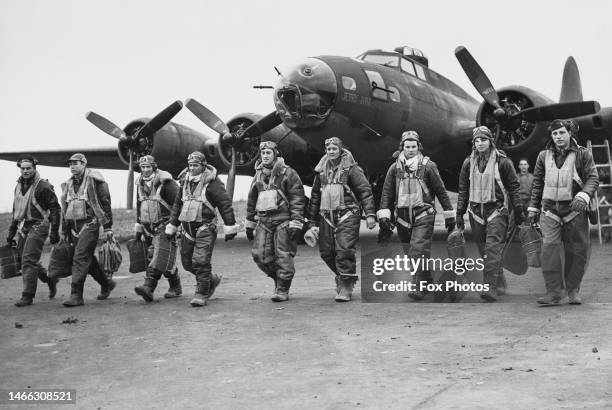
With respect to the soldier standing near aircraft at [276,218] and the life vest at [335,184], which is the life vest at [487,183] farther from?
the soldier standing near aircraft at [276,218]

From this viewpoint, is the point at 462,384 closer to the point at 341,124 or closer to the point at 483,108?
the point at 341,124

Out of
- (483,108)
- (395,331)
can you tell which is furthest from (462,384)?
(483,108)

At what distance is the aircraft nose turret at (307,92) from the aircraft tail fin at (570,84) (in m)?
5.83

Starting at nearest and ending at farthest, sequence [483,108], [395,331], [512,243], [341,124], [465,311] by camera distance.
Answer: [395,331] < [465,311] < [512,243] < [341,124] < [483,108]

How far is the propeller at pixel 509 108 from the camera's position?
1575 centimetres

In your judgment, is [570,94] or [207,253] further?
[570,94]

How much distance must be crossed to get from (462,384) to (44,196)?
7.04 meters

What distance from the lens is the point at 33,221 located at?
1068 centimetres

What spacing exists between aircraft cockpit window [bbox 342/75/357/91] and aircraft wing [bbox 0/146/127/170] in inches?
367

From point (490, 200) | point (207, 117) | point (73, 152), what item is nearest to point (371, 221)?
point (490, 200)

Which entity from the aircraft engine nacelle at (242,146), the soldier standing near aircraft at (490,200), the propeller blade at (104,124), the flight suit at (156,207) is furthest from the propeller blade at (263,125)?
the soldier standing near aircraft at (490,200)

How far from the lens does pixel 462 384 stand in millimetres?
5508

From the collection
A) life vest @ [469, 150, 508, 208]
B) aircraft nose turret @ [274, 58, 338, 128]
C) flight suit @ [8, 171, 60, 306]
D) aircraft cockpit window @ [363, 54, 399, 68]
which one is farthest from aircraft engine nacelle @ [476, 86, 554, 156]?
flight suit @ [8, 171, 60, 306]

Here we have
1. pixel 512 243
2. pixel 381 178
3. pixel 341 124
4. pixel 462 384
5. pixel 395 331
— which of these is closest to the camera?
pixel 462 384
